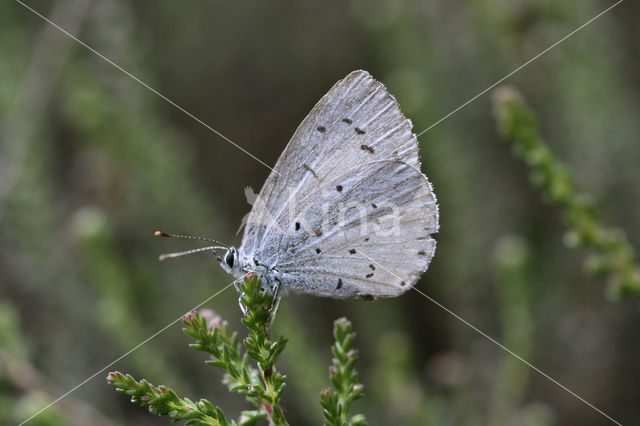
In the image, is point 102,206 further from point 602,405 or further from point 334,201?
point 602,405

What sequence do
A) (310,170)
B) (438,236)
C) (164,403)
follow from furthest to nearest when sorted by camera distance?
(438,236) < (310,170) < (164,403)

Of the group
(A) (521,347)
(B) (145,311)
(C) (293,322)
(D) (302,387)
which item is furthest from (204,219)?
(A) (521,347)

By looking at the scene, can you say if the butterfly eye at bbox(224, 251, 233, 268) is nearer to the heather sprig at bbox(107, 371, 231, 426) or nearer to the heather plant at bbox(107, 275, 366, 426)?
the heather plant at bbox(107, 275, 366, 426)

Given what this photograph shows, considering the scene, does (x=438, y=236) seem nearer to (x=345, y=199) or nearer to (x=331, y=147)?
(x=345, y=199)

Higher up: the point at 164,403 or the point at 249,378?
the point at 249,378

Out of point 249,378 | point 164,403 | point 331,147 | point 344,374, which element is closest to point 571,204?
point 331,147

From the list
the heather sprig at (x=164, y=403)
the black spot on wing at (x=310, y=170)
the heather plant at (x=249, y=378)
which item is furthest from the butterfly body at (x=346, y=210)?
the heather sprig at (x=164, y=403)
